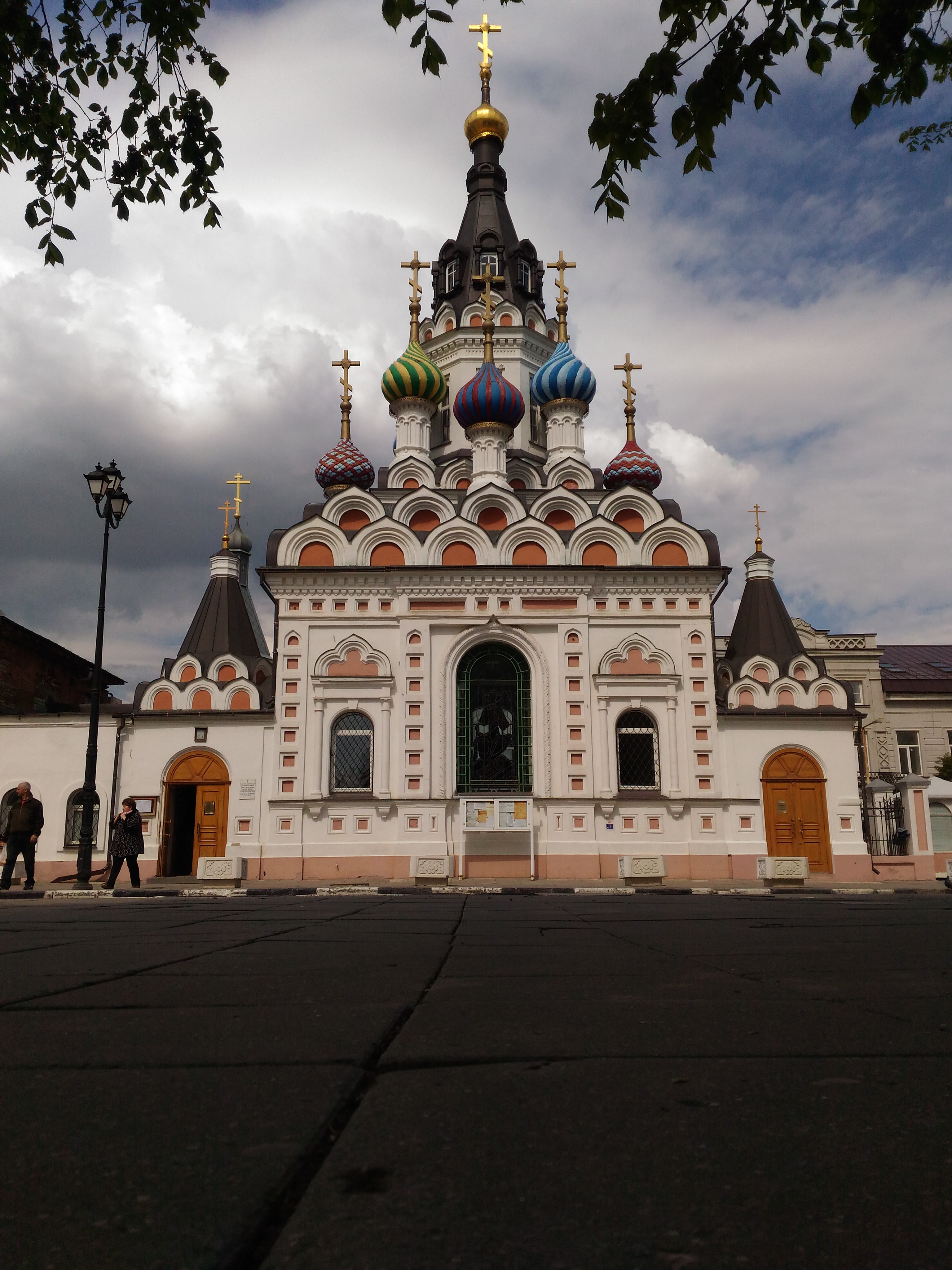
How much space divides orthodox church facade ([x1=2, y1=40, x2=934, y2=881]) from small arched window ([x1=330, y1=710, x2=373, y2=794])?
52mm

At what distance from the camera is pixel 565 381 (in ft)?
89.2

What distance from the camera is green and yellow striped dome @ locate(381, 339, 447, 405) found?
27.3m

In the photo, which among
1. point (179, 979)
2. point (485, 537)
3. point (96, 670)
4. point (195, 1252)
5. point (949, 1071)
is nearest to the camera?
point (195, 1252)

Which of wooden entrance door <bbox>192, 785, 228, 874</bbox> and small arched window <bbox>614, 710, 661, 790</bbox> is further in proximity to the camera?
small arched window <bbox>614, 710, 661, 790</bbox>

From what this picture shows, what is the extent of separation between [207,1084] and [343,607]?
783 inches

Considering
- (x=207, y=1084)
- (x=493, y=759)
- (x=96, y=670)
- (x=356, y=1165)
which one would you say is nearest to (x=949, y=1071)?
(x=356, y=1165)

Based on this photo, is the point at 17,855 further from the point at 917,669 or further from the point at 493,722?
the point at 917,669

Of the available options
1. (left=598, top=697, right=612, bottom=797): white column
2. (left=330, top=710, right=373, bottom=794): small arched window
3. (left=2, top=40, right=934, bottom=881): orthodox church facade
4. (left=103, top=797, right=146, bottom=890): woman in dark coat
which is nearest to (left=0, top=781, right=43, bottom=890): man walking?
(left=103, top=797, right=146, bottom=890): woman in dark coat

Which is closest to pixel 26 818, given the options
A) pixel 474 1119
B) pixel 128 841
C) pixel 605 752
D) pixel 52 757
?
pixel 128 841

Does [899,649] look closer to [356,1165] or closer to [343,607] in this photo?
[343,607]

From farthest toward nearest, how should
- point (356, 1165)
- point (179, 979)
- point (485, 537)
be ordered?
point (485, 537)
point (179, 979)
point (356, 1165)

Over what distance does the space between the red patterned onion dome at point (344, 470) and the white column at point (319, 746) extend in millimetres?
8083

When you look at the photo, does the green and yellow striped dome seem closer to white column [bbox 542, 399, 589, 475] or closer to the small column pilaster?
white column [bbox 542, 399, 589, 475]

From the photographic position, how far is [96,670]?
16.6m
